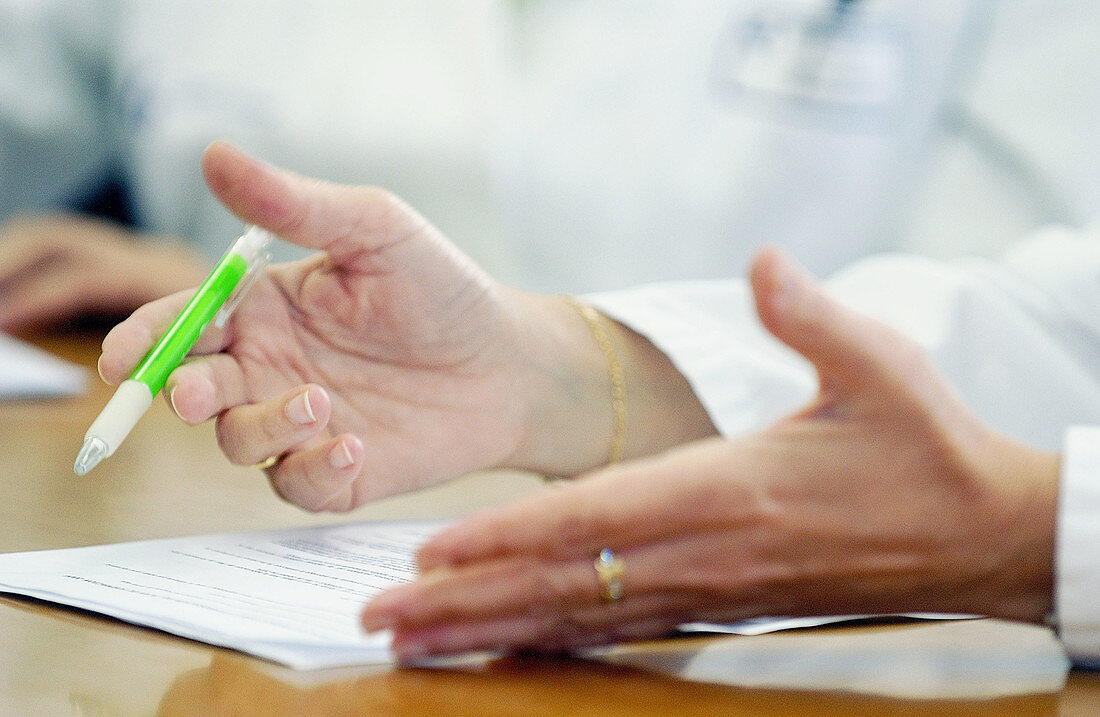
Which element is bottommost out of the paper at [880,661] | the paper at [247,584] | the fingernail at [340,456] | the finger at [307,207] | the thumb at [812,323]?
the paper at [247,584]

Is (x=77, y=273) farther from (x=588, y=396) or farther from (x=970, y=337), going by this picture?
(x=970, y=337)

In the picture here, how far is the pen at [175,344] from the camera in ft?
1.63

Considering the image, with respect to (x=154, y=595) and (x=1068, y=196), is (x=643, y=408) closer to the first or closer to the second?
(x=154, y=595)

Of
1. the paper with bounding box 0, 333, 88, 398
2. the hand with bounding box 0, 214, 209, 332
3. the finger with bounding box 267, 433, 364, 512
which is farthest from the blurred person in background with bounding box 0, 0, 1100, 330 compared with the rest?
the finger with bounding box 267, 433, 364, 512

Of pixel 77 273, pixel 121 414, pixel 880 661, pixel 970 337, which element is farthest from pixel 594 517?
pixel 77 273

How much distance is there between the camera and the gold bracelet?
779 mm

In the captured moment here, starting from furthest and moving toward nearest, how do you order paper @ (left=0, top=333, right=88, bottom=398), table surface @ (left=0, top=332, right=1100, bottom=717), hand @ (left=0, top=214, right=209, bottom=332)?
1. hand @ (left=0, top=214, right=209, bottom=332)
2. paper @ (left=0, top=333, right=88, bottom=398)
3. table surface @ (left=0, top=332, right=1100, bottom=717)

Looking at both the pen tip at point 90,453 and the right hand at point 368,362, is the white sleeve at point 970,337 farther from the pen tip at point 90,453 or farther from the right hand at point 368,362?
the pen tip at point 90,453

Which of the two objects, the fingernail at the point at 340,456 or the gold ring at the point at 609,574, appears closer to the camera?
the gold ring at the point at 609,574

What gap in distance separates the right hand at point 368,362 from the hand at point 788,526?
20cm

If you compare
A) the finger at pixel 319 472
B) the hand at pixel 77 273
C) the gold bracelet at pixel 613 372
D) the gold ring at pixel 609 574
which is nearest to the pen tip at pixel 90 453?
the finger at pixel 319 472

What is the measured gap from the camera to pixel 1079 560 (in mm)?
446

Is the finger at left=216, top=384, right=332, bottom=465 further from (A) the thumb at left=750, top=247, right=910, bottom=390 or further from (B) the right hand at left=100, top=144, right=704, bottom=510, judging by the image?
(A) the thumb at left=750, top=247, right=910, bottom=390

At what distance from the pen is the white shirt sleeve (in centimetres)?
29
